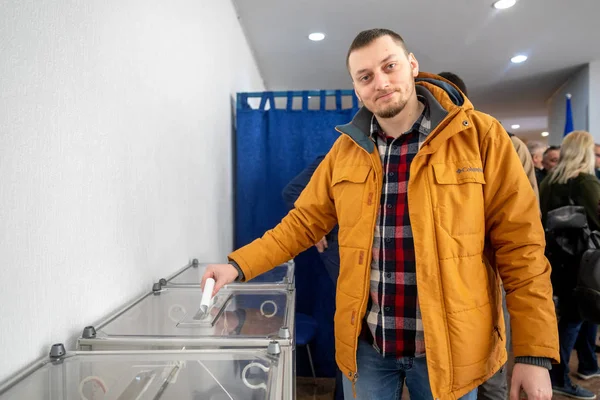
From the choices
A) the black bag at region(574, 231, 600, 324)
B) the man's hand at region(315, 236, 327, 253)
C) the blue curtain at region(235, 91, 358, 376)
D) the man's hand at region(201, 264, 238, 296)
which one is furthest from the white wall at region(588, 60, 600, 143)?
the man's hand at region(201, 264, 238, 296)

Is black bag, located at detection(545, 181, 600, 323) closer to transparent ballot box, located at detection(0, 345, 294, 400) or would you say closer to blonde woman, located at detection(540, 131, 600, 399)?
blonde woman, located at detection(540, 131, 600, 399)

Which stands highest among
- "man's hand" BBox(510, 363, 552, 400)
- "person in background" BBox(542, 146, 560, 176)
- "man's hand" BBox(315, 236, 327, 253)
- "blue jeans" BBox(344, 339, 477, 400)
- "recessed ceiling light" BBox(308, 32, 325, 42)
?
"recessed ceiling light" BBox(308, 32, 325, 42)

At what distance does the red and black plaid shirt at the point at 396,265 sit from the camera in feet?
3.42

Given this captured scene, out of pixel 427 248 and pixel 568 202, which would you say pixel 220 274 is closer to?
pixel 427 248

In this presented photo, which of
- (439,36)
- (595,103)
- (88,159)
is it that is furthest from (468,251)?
(595,103)

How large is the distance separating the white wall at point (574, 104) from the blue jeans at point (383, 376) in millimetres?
4609

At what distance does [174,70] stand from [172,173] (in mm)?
378

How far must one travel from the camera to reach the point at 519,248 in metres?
0.97

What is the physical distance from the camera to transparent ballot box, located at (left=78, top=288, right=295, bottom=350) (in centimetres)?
91

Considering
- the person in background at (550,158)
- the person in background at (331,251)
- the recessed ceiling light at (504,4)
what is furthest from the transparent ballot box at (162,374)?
the person in background at (550,158)

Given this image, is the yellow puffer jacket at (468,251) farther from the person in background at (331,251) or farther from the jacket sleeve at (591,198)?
the jacket sleeve at (591,198)

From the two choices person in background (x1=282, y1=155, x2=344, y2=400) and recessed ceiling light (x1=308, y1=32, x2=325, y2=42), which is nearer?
person in background (x1=282, y1=155, x2=344, y2=400)

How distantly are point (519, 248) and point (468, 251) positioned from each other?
0.37 feet

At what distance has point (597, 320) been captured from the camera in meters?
1.98
